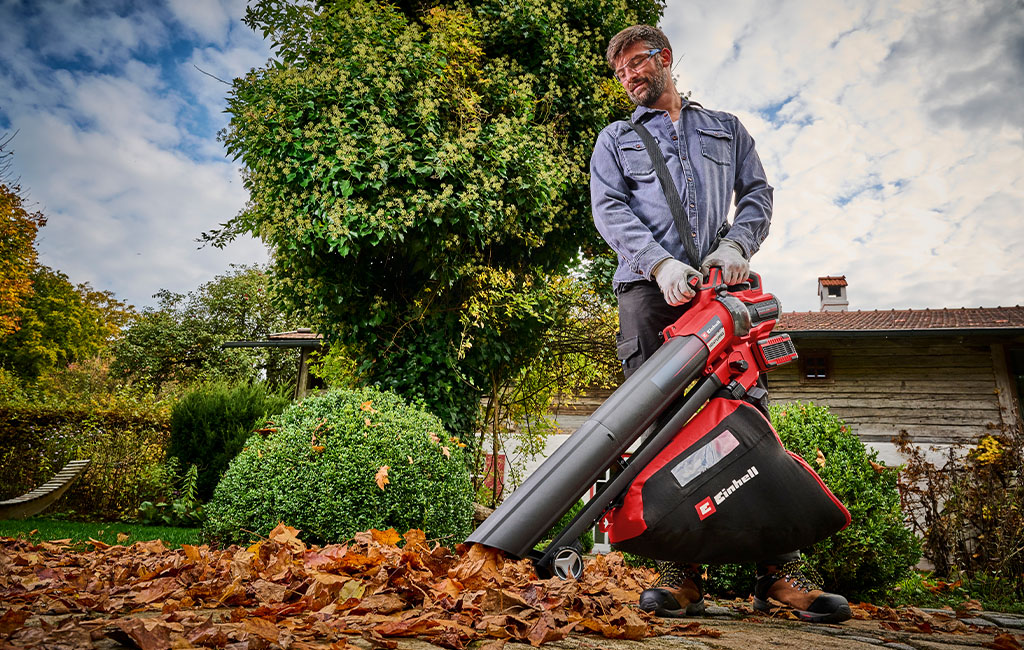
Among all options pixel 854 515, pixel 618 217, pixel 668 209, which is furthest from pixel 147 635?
pixel 854 515

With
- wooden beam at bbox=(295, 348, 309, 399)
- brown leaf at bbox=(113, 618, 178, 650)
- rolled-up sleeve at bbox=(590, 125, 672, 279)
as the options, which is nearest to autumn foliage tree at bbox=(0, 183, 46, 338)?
wooden beam at bbox=(295, 348, 309, 399)

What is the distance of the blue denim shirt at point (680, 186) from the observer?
6.85 feet

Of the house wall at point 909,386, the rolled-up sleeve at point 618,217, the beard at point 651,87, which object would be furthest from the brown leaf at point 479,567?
the house wall at point 909,386

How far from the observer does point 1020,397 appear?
9.51 metres

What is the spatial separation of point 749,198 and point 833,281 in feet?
51.2

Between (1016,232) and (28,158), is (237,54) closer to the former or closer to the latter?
(28,158)

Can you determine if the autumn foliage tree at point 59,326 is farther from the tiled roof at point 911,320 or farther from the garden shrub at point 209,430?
the tiled roof at point 911,320

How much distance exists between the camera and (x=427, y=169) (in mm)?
4223

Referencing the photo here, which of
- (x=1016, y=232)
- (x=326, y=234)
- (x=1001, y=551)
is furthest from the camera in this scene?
(x=1016, y=232)

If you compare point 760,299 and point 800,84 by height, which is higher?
point 800,84

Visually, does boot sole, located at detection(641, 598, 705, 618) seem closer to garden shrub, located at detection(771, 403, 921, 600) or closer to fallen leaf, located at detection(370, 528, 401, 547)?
fallen leaf, located at detection(370, 528, 401, 547)

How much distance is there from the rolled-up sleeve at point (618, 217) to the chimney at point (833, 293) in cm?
1512

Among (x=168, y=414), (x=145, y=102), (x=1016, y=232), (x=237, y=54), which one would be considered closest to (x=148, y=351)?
(x=168, y=414)

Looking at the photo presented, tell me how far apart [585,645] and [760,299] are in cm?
125
